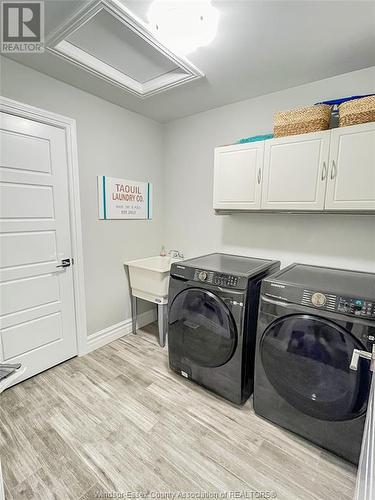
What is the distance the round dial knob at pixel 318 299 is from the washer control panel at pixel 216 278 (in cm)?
48

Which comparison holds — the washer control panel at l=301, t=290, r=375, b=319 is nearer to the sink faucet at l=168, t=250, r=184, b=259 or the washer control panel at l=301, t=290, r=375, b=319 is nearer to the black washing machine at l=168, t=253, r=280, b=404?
the black washing machine at l=168, t=253, r=280, b=404

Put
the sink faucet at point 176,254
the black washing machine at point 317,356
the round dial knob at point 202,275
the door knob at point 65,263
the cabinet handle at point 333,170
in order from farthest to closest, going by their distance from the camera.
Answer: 1. the sink faucet at point 176,254
2. the door knob at point 65,263
3. the round dial knob at point 202,275
4. the cabinet handle at point 333,170
5. the black washing machine at point 317,356

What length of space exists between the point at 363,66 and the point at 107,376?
3.20 m

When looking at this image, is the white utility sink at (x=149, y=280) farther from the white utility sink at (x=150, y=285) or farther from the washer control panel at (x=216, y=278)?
the washer control panel at (x=216, y=278)

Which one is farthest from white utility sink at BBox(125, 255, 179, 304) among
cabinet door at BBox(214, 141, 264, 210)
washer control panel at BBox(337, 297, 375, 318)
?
washer control panel at BBox(337, 297, 375, 318)

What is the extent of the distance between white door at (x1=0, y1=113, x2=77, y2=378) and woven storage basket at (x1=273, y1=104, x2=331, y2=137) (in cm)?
183

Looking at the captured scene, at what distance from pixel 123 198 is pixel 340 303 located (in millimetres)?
2209

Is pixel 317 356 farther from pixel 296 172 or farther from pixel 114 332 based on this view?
pixel 114 332

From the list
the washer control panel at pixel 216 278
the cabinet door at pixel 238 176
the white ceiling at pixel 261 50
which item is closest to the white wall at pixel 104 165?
the white ceiling at pixel 261 50

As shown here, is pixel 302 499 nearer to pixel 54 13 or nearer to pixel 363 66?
pixel 363 66

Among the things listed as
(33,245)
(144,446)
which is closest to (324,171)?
(144,446)

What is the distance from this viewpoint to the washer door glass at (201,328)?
1.74 metres

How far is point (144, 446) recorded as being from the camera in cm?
152

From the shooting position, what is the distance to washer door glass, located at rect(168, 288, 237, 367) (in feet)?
5.72
